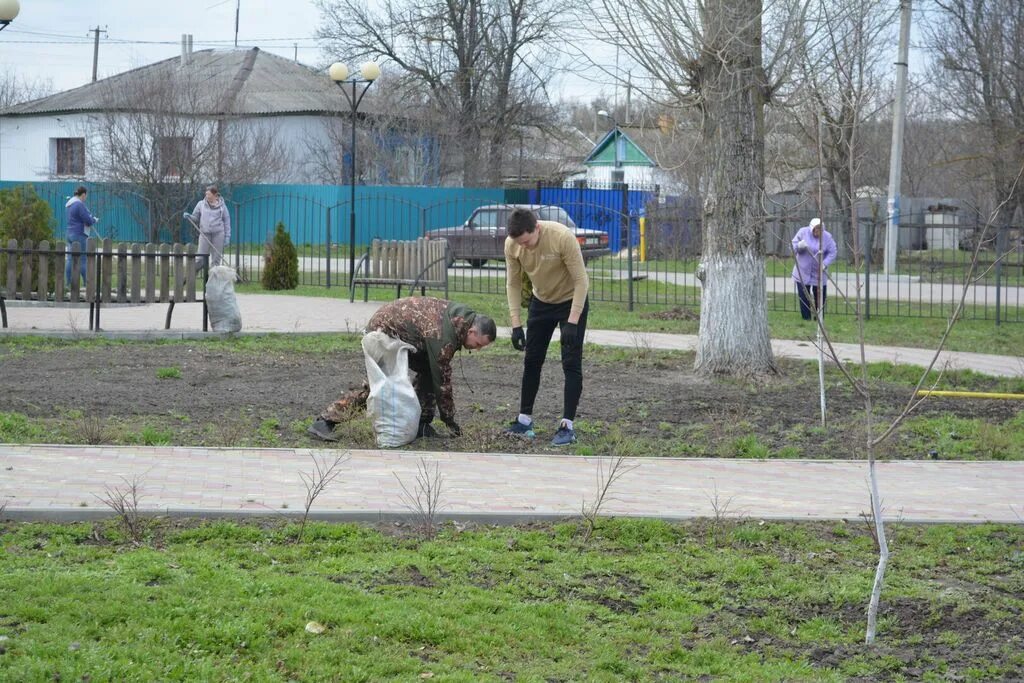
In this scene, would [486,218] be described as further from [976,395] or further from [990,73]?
[976,395]

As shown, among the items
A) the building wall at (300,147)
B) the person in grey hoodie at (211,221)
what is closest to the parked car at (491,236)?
the person in grey hoodie at (211,221)

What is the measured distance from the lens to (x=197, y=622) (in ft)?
14.0

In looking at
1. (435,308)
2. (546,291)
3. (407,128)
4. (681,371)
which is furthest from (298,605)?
(407,128)

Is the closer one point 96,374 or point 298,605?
point 298,605

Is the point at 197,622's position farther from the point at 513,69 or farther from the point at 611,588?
the point at 513,69

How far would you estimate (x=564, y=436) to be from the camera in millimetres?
8102

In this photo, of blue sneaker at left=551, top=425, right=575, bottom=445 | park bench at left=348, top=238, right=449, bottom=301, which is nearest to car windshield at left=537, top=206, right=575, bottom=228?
park bench at left=348, top=238, right=449, bottom=301

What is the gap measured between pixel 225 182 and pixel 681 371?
25.0 metres

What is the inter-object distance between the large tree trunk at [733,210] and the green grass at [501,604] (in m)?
5.10

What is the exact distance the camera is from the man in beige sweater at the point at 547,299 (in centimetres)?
788

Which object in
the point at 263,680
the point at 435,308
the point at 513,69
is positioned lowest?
the point at 263,680

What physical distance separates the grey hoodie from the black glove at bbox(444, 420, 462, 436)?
39.6 feet

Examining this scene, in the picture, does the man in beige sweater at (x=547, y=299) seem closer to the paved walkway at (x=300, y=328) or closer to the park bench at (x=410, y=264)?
the paved walkway at (x=300, y=328)

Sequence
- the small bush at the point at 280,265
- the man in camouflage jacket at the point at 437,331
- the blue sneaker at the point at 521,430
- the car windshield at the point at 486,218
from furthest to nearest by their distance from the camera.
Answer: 1. the car windshield at the point at 486,218
2. the small bush at the point at 280,265
3. the blue sneaker at the point at 521,430
4. the man in camouflage jacket at the point at 437,331
